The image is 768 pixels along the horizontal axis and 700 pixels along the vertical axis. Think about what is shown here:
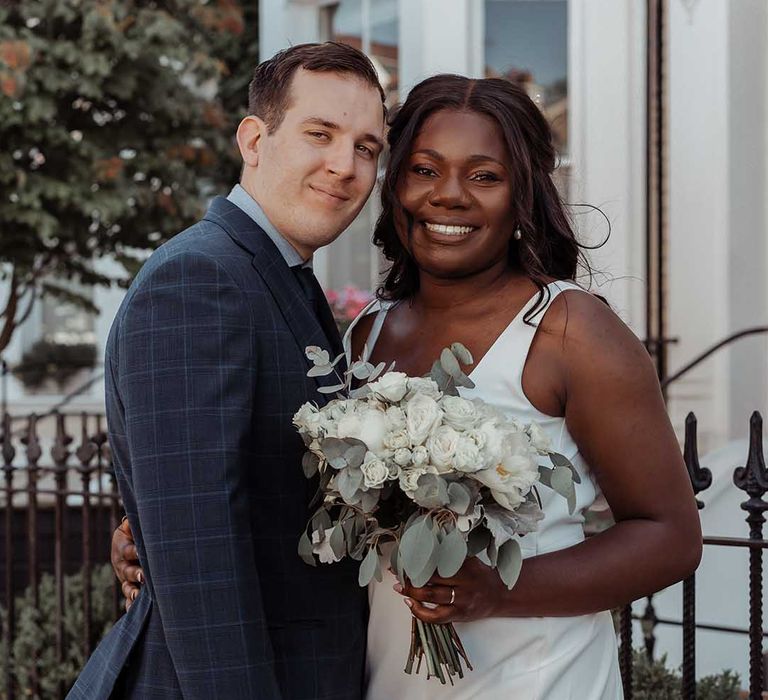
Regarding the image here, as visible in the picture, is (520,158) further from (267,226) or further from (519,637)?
(519,637)

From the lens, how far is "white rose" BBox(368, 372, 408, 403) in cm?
200

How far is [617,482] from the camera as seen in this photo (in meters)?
2.30

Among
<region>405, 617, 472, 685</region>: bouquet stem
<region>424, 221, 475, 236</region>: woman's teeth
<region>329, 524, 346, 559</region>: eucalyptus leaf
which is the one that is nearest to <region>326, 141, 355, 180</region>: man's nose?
<region>424, 221, 475, 236</region>: woman's teeth

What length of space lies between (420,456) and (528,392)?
48 centimetres

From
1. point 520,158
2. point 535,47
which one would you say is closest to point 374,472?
point 520,158

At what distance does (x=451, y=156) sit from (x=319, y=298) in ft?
1.40

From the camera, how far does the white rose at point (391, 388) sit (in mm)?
2004

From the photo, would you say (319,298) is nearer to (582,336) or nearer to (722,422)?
(582,336)

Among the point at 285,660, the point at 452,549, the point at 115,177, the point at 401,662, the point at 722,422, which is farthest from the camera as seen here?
the point at 115,177

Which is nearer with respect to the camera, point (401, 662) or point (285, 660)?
point (285, 660)

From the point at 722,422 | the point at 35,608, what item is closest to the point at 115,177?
the point at 35,608

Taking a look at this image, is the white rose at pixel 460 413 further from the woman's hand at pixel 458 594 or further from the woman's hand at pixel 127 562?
the woman's hand at pixel 127 562

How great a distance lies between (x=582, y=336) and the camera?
7.52 feet

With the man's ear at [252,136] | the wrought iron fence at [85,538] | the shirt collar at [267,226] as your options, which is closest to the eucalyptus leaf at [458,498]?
the shirt collar at [267,226]
